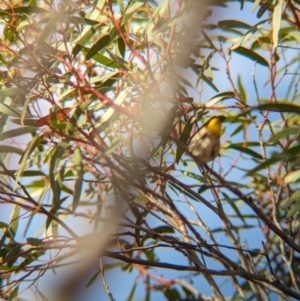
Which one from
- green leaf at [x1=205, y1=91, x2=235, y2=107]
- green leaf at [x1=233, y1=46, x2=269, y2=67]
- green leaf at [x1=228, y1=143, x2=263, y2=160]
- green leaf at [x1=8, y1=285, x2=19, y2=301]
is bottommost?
green leaf at [x1=8, y1=285, x2=19, y2=301]

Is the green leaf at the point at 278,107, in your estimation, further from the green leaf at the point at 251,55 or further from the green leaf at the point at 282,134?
the green leaf at the point at 251,55

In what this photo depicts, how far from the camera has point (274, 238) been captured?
6.64ft

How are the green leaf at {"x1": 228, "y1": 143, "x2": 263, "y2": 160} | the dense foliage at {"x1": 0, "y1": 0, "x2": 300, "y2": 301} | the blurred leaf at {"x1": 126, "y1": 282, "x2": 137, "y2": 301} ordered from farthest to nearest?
1. the blurred leaf at {"x1": 126, "y1": 282, "x2": 137, "y2": 301}
2. the green leaf at {"x1": 228, "y1": 143, "x2": 263, "y2": 160}
3. the dense foliage at {"x1": 0, "y1": 0, "x2": 300, "y2": 301}

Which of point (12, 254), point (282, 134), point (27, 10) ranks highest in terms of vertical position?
point (27, 10)

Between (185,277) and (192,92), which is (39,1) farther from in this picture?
(185,277)

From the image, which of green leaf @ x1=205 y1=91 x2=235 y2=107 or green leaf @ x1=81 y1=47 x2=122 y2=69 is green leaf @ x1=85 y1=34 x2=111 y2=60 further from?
green leaf @ x1=205 y1=91 x2=235 y2=107

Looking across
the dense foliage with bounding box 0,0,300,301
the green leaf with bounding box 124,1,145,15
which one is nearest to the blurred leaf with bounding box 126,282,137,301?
the dense foliage with bounding box 0,0,300,301

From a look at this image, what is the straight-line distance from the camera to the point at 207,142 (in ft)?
5.04

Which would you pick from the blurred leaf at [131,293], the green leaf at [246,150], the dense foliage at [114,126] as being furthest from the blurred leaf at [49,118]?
the blurred leaf at [131,293]

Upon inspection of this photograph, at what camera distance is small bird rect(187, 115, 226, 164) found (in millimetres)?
1517

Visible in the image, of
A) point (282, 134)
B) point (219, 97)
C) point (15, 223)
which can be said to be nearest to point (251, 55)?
point (219, 97)

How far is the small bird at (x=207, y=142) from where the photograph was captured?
1517 millimetres

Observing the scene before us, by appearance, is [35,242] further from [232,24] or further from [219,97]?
[232,24]

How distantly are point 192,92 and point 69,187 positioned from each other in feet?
1.38
